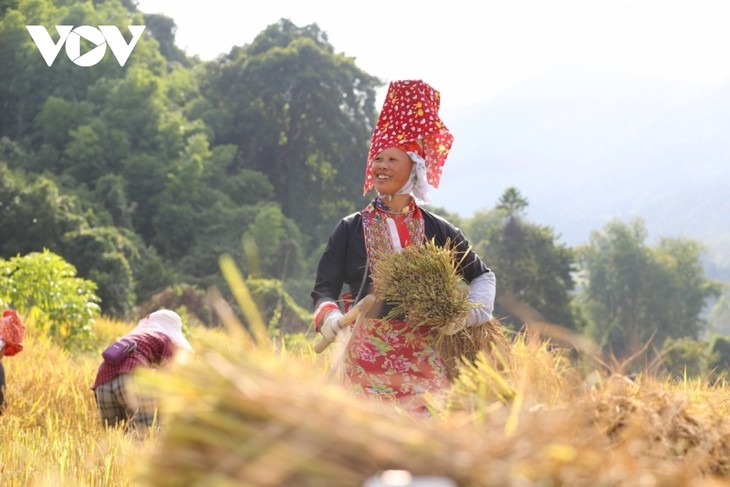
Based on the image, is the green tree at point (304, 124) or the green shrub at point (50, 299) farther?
the green tree at point (304, 124)

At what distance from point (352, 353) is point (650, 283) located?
5504 cm

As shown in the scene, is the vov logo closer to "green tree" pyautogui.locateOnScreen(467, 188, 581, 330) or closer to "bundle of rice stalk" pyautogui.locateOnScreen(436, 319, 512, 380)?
"green tree" pyautogui.locateOnScreen(467, 188, 581, 330)

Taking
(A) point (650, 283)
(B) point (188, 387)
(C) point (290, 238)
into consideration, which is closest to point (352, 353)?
(B) point (188, 387)

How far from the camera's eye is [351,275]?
359 cm

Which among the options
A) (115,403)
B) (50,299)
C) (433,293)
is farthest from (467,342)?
(50,299)

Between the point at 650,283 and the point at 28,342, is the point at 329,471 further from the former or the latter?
the point at 650,283

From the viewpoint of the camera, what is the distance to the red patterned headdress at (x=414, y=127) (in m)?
3.69

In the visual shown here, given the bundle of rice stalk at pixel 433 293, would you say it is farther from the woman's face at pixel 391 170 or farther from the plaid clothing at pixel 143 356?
the plaid clothing at pixel 143 356

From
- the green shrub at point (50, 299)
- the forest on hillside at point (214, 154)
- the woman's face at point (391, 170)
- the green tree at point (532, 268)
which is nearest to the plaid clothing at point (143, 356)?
the woman's face at point (391, 170)

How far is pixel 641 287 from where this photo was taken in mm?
55750

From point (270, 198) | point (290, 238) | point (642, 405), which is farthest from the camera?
point (270, 198)

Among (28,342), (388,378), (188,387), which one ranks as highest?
(188,387)

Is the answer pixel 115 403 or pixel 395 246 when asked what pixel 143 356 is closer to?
pixel 115 403

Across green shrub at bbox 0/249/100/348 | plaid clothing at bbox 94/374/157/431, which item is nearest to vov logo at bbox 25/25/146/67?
green shrub at bbox 0/249/100/348
